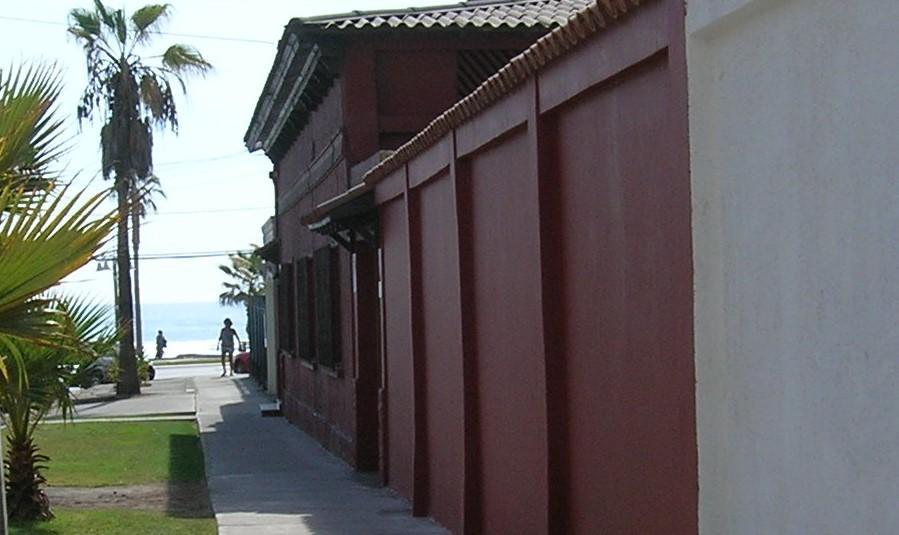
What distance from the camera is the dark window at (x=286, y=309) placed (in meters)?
28.5

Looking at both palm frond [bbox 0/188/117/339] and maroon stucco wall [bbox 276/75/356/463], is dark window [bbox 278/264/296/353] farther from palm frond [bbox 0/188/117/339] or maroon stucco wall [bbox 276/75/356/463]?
palm frond [bbox 0/188/117/339]

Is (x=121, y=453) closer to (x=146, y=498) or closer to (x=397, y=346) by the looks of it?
(x=146, y=498)

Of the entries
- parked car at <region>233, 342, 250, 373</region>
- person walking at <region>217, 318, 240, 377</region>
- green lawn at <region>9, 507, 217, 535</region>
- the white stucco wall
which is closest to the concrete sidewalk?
green lawn at <region>9, 507, 217, 535</region>

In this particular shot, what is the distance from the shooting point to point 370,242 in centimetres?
1580

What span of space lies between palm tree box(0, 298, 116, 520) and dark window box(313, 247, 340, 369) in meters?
5.82

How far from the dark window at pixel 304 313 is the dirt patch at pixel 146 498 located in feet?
22.5

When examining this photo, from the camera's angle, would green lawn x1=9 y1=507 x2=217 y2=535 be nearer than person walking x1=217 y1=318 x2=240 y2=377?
Yes

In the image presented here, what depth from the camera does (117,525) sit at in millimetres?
12914

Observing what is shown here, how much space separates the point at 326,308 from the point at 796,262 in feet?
51.3

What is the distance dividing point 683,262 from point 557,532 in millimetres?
2671

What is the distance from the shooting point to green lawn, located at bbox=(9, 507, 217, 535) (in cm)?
1249

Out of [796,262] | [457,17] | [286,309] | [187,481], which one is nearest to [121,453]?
[187,481]

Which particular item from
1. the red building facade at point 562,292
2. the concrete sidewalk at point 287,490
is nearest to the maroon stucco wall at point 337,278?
the concrete sidewalk at point 287,490

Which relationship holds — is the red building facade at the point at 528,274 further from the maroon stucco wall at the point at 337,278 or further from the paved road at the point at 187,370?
the paved road at the point at 187,370
